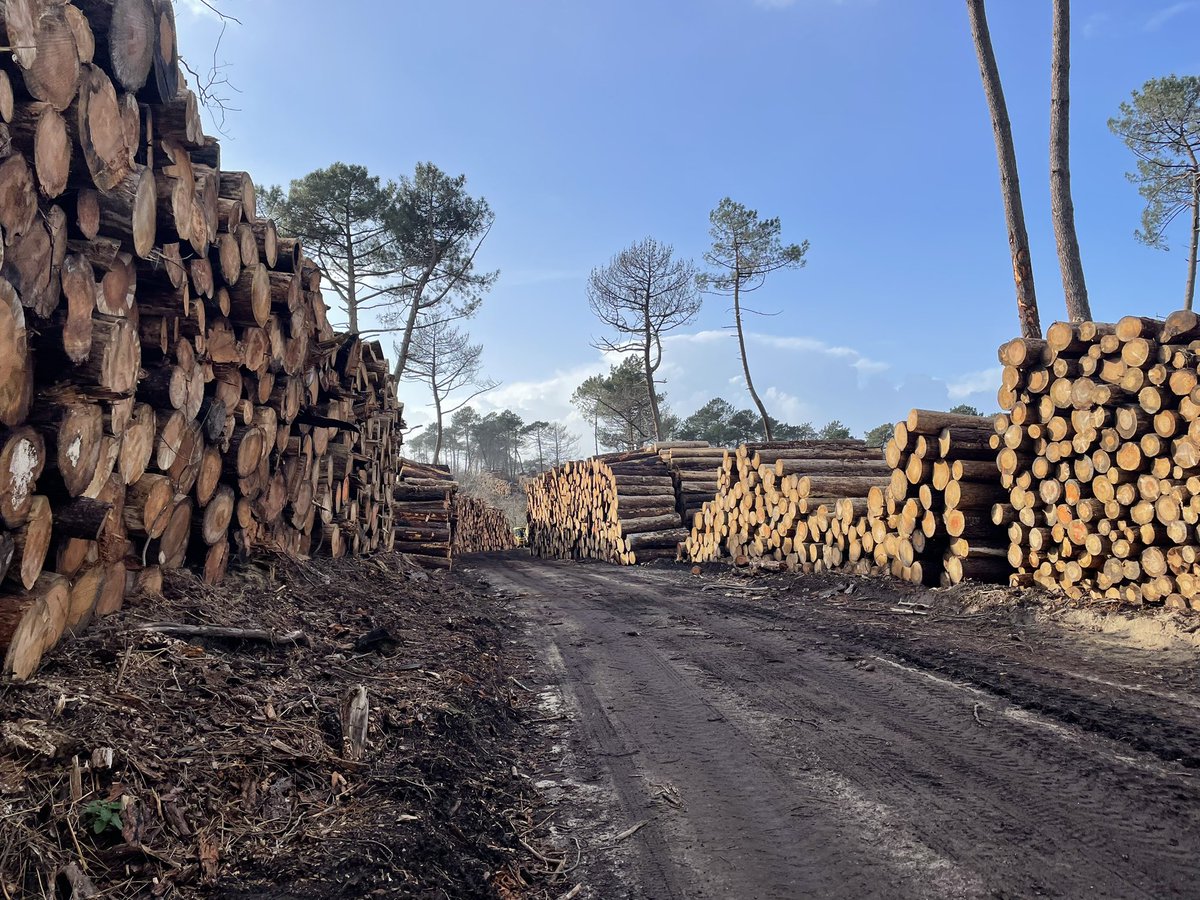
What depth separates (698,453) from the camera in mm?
18453

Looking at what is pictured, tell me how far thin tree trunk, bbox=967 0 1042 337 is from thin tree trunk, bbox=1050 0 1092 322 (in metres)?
0.44

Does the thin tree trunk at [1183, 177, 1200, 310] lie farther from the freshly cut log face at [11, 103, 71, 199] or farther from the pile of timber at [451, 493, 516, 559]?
the freshly cut log face at [11, 103, 71, 199]

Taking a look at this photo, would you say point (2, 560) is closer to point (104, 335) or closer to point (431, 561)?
point (104, 335)

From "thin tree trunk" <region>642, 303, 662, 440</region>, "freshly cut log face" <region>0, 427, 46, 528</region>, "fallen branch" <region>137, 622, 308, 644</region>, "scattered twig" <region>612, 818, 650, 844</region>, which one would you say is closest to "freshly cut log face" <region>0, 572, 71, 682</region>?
"freshly cut log face" <region>0, 427, 46, 528</region>

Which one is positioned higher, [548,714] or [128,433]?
[128,433]

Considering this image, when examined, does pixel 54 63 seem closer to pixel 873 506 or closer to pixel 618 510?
pixel 873 506

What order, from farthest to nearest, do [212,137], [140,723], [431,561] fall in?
[431,561] < [212,137] < [140,723]

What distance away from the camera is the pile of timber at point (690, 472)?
17.0 m

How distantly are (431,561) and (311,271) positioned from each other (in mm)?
6721

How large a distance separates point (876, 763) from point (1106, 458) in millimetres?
4761

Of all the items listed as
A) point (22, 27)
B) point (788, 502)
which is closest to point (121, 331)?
point (22, 27)

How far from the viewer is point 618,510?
16.7 metres

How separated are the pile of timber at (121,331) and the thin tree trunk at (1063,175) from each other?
10096mm

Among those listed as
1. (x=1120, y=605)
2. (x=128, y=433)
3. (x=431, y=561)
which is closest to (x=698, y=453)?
(x=431, y=561)
